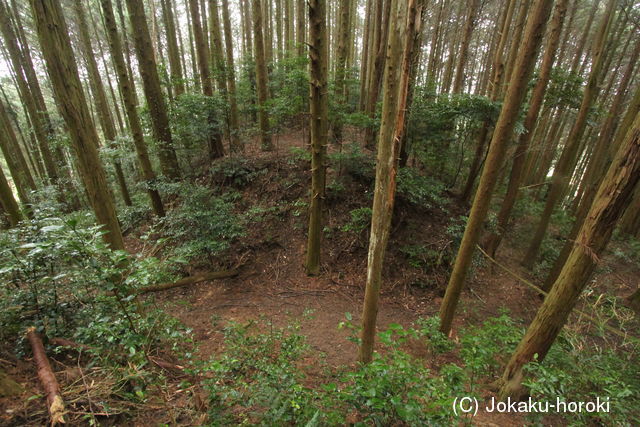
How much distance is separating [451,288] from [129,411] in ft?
14.8

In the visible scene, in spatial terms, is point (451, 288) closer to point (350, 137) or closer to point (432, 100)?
point (432, 100)

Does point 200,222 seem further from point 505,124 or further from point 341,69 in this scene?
point 341,69

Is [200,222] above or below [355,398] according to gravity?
below

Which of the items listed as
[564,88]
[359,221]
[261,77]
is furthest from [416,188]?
[261,77]

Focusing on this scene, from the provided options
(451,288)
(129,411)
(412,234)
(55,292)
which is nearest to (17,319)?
(55,292)

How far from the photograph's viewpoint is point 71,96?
2.89 metres

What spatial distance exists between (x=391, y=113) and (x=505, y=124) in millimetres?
1900

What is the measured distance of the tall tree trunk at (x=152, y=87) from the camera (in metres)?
7.25

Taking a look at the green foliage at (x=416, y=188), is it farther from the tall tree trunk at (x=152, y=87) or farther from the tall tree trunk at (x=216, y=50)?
the tall tree trunk at (x=152, y=87)

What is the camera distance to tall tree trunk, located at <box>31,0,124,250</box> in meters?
2.70

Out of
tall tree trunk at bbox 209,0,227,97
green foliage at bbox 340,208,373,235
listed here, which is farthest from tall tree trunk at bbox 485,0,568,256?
tall tree trunk at bbox 209,0,227,97

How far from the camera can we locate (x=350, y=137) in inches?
407

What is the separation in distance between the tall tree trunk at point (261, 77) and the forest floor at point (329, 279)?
106 cm

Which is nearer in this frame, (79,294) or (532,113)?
(79,294)
